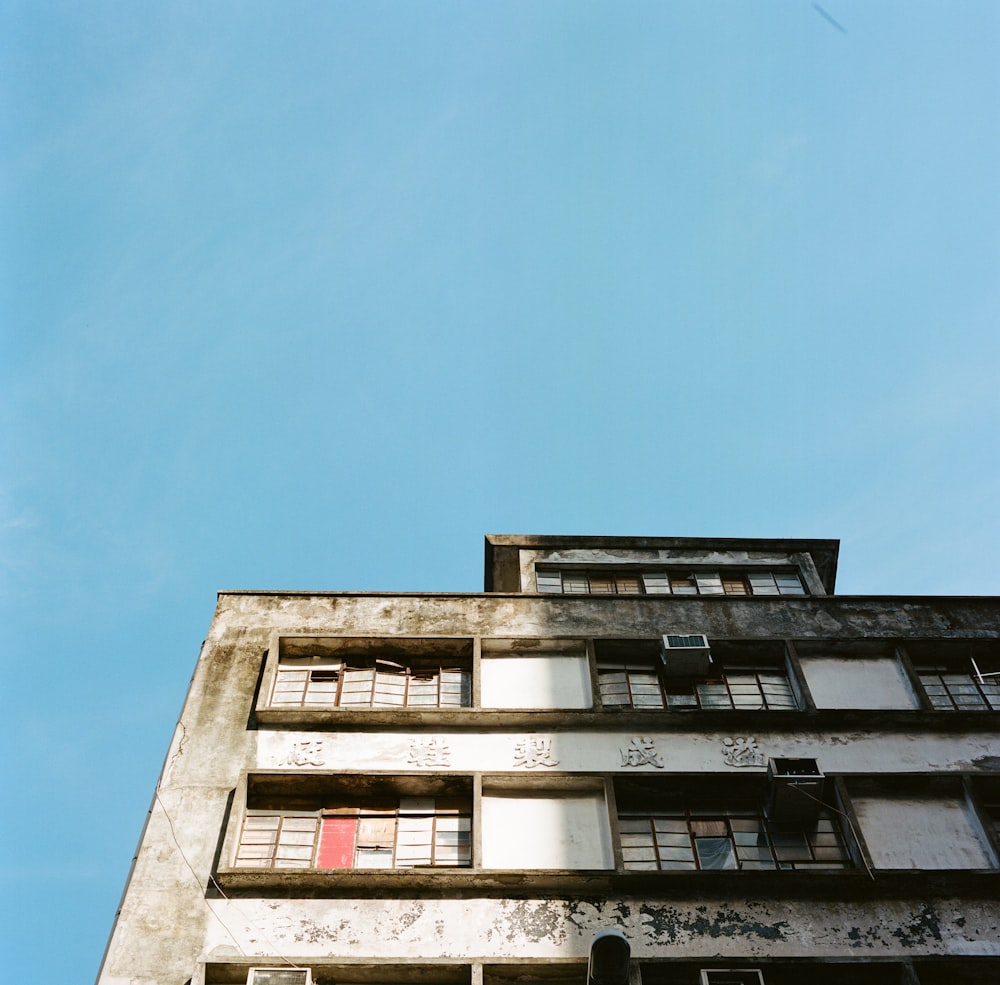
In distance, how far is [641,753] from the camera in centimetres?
1538

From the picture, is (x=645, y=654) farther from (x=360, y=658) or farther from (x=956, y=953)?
(x=956, y=953)

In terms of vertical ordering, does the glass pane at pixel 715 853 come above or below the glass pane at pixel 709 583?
below

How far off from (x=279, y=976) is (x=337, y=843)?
7.73 feet

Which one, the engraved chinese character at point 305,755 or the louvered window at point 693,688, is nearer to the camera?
the engraved chinese character at point 305,755

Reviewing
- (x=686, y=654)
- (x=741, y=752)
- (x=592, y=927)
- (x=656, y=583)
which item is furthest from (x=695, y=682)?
(x=592, y=927)

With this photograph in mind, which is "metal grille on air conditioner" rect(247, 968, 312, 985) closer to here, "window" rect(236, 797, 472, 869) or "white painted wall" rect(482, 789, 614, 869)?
"window" rect(236, 797, 472, 869)

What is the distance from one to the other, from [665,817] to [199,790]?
623cm

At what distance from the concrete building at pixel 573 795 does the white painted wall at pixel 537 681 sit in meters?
0.04

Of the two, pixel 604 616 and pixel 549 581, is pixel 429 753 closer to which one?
pixel 604 616

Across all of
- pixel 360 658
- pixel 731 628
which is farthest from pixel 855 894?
pixel 360 658

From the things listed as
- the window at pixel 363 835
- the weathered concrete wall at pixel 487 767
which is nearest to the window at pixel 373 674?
the weathered concrete wall at pixel 487 767

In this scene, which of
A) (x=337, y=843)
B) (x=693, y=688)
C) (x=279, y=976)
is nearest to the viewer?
(x=279, y=976)

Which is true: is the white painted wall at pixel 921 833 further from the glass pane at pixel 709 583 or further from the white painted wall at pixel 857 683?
the glass pane at pixel 709 583

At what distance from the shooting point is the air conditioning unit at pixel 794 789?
1445 cm
